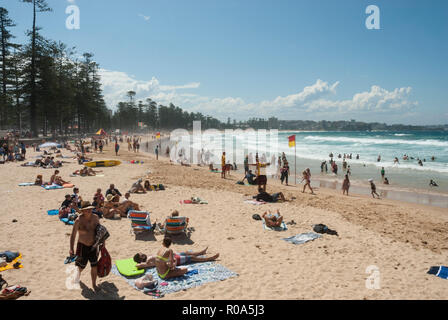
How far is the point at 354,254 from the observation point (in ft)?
21.6

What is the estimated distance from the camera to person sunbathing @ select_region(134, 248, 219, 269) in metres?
5.48

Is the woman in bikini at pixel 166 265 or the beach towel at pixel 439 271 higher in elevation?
the woman in bikini at pixel 166 265

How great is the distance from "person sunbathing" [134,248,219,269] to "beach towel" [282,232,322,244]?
2.38 metres

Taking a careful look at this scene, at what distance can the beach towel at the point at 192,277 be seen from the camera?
480 centimetres

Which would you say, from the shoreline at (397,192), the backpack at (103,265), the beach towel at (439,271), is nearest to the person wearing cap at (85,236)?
the backpack at (103,265)

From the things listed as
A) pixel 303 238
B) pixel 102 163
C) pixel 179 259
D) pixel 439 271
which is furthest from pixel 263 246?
pixel 102 163

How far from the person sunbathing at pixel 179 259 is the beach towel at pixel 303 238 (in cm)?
238

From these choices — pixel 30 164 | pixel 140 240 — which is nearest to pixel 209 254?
pixel 140 240

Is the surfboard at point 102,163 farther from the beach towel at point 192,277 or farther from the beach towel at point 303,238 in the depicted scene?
the beach towel at point 303,238

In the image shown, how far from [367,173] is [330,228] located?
18.3 meters

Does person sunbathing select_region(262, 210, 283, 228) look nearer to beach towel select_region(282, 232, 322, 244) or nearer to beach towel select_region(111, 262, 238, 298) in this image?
beach towel select_region(282, 232, 322, 244)

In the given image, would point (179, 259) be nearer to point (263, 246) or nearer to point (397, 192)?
point (263, 246)

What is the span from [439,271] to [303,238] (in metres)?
2.95

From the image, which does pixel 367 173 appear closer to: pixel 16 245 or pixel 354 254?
Answer: pixel 354 254
